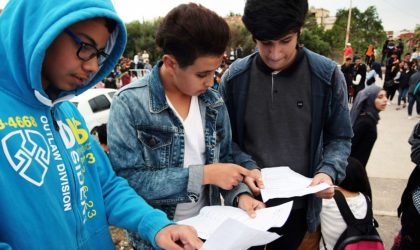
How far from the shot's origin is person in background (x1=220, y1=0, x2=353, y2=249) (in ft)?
5.45

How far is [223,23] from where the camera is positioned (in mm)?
1255

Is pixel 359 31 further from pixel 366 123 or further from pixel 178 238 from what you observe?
pixel 178 238

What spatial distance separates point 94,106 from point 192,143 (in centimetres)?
731

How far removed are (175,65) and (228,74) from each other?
1.81ft

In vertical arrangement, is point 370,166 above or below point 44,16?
below

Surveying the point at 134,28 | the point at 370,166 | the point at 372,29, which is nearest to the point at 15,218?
the point at 370,166

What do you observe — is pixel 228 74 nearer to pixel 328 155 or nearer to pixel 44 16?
pixel 328 155

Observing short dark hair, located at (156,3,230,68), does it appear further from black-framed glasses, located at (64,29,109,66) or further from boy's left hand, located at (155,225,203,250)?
boy's left hand, located at (155,225,203,250)

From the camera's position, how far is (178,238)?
41.9 inches

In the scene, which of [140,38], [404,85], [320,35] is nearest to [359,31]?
[320,35]

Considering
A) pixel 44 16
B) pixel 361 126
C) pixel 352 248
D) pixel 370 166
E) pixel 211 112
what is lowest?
pixel 370 166

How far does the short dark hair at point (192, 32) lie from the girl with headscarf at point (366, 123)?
103 inches

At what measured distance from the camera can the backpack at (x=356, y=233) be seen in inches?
83.0

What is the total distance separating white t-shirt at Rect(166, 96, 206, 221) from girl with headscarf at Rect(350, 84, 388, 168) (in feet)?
8.28
